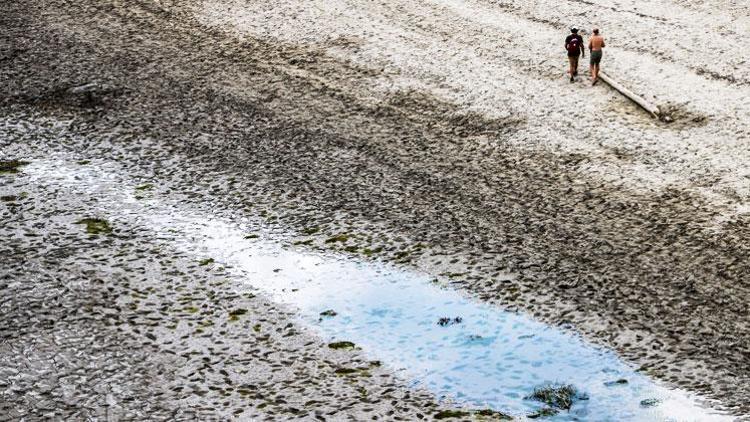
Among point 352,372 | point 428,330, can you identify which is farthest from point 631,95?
point 352,372

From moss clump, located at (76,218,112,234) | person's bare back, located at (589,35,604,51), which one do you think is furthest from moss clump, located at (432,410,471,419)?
person's bare back, located at (589,35,604,51)

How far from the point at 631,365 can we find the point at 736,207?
7.82 meters

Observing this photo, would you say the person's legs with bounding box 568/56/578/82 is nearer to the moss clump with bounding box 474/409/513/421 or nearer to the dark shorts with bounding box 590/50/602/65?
the dark shorts with bounding box 590/50/602/65

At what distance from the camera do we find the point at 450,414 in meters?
14.9

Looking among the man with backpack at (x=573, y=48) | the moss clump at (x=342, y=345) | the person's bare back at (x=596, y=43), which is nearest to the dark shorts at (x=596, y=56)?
the person's bare back at (x=596, y=43)

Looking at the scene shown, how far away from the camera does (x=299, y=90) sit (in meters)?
30.4

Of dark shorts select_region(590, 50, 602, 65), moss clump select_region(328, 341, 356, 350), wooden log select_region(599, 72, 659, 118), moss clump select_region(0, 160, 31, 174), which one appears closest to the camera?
moss clump select_region(328, 341, 356, 350)

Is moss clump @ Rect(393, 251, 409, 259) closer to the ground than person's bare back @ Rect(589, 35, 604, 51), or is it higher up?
closer to the ground

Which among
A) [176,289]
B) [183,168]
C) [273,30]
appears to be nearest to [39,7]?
[273,30]

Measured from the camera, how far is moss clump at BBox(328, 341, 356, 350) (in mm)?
17047

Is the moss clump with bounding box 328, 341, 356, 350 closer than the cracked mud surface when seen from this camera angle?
Yes

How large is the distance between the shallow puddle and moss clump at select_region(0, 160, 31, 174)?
3.71 meters

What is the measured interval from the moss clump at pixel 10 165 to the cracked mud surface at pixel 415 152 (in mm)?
676

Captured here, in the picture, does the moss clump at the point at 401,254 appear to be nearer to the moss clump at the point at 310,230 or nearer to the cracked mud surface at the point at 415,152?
the cracked mud surface at the point at 415,152
